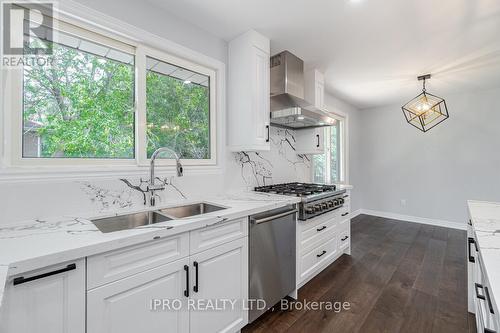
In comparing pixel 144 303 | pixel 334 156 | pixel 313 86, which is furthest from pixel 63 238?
pixel 334 156

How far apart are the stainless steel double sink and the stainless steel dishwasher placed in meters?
0.37

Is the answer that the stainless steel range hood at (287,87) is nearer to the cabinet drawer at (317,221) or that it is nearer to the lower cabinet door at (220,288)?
the cabinet drawer at (317,221)

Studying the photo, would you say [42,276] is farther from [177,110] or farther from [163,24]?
[163,24]

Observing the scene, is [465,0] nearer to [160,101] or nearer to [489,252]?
[489,252]

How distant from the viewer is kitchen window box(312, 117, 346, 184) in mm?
4289

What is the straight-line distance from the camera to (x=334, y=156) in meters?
4.65

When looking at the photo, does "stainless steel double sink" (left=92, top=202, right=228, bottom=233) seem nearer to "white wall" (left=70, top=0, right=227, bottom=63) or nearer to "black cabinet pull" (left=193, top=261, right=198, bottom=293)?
"black cabinet pull" (left=193, top=261, right=198, bottom=293)

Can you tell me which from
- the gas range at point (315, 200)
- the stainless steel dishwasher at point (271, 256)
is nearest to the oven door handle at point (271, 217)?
the stainless steel dishwasher at point (271, 256)

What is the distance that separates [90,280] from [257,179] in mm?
1926

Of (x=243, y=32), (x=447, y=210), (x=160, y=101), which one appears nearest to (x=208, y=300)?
(x=160, y=101)

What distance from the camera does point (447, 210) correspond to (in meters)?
4.34

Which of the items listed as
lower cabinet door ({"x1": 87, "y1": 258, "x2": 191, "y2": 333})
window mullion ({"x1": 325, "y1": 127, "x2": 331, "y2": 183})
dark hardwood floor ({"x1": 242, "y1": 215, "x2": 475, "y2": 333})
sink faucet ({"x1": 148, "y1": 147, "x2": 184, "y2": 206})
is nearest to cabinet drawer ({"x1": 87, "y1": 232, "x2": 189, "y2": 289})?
lower cabinet door ({"x1": 87, "y1": 258, "x2": 191, "y2": 333})

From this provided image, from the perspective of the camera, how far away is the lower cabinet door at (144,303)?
100cm

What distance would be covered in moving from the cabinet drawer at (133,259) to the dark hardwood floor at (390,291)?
1014 mm
